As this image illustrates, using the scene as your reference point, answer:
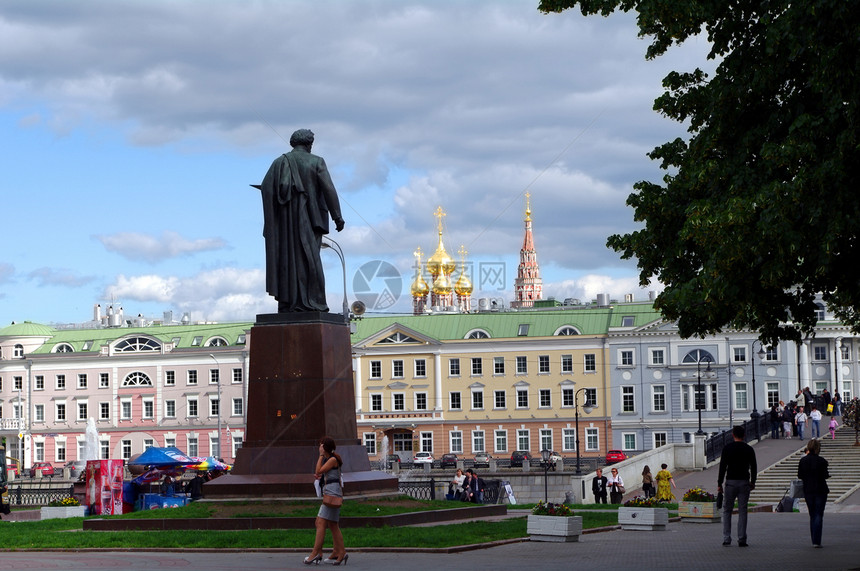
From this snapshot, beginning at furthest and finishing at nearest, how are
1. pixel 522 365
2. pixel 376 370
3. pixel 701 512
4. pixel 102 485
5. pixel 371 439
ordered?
1. pixel 376 370
2. pixel 371 439
3. pixel 522 365
4. pixel 102 485
5. pixel 701 512

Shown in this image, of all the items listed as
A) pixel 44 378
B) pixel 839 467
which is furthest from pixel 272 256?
pixel 44 378

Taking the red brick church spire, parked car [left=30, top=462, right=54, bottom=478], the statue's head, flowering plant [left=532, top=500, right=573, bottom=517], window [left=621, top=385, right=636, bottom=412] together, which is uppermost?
the red brick church spire

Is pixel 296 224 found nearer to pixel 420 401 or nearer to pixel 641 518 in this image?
pixel 641 518

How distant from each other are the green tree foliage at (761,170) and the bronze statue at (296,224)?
592 cm

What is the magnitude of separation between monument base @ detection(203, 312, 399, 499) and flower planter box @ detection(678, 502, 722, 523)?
6.44m

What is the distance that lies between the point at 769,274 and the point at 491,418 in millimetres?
76994

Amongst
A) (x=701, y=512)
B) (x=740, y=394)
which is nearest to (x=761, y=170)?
(x=701, y=512)

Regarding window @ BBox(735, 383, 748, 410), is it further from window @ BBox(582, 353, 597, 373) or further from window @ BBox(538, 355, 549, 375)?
window @ BBox(538, 355, 549, 375)

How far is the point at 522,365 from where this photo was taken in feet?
300

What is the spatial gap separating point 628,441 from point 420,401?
14829 mm

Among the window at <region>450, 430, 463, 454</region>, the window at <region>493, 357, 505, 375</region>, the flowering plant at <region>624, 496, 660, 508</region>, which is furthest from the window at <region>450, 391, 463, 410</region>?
the flowering plant at <region>624, 496, 660, 508</region>

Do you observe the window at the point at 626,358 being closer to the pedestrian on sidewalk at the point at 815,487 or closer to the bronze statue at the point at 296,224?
the bronze statue at the point at 296,224

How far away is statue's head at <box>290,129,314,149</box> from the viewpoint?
22859 mm

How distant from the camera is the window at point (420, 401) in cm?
9325
